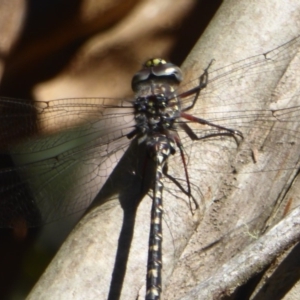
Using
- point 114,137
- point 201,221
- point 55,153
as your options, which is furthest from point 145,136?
point 201,221

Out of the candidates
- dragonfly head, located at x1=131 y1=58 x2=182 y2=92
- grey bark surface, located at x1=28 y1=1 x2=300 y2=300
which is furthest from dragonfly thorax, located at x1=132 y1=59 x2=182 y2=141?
grey bark surface, located at x1=28 y1=1 x2=300 y2=300

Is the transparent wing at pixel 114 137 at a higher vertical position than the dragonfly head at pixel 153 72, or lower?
lower

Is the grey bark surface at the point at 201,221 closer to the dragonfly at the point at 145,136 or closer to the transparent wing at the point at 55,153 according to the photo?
the dragonfly at the point at 145,136

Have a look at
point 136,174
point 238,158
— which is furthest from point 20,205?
point 238,158

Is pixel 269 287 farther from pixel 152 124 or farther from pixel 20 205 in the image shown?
pixel 20 205

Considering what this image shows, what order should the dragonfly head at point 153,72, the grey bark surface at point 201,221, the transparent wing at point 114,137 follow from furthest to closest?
the dragonfly head at point 153,72 < the transparent wing at point 114,137 < the grey bark surface at point 201,221

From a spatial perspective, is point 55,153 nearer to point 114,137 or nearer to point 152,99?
point 114,137

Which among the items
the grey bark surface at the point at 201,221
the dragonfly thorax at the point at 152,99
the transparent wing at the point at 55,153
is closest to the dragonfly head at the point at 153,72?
the dragonfly thorax at the point at 152,99

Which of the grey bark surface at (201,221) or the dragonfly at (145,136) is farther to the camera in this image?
the dragonfly at (145,136)
